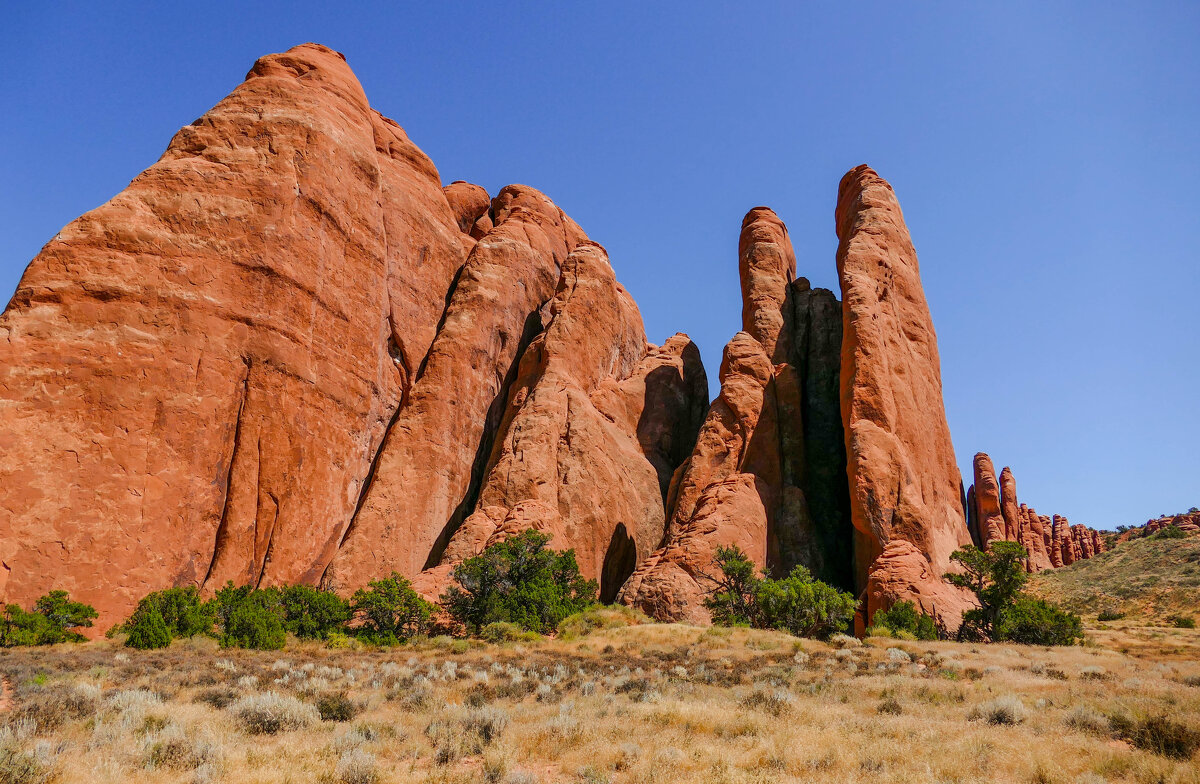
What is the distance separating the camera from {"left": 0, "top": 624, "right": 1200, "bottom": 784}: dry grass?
277 inches

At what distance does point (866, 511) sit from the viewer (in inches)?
1136

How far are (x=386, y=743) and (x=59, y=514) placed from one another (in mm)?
20741

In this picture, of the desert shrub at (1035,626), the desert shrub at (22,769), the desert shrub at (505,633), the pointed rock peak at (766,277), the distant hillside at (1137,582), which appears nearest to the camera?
the desert shrub at (22,769)

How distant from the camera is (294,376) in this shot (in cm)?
2977

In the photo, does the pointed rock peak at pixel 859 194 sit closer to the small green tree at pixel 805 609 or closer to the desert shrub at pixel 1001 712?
the small green tree at pixel 805 609

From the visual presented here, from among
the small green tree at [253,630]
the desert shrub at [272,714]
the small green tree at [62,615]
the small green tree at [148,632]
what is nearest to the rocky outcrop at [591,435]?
the small green tree at [253,630]

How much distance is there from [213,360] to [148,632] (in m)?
11.6

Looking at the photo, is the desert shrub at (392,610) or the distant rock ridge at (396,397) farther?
the distant rock ridge at (396,397)

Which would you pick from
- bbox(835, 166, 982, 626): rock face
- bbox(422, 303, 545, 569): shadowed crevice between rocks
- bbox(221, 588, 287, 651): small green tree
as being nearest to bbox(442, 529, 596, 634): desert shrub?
bbox(221, 588, 287, 651): small green tree

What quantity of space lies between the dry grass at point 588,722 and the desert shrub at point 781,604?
8907mm

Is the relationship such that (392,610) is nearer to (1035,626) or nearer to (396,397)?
(396,397)

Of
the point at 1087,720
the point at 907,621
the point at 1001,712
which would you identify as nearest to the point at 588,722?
the point at 1001,712

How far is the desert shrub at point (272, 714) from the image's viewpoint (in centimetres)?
877

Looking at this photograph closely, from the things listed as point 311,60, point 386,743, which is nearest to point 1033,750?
point 386,743
